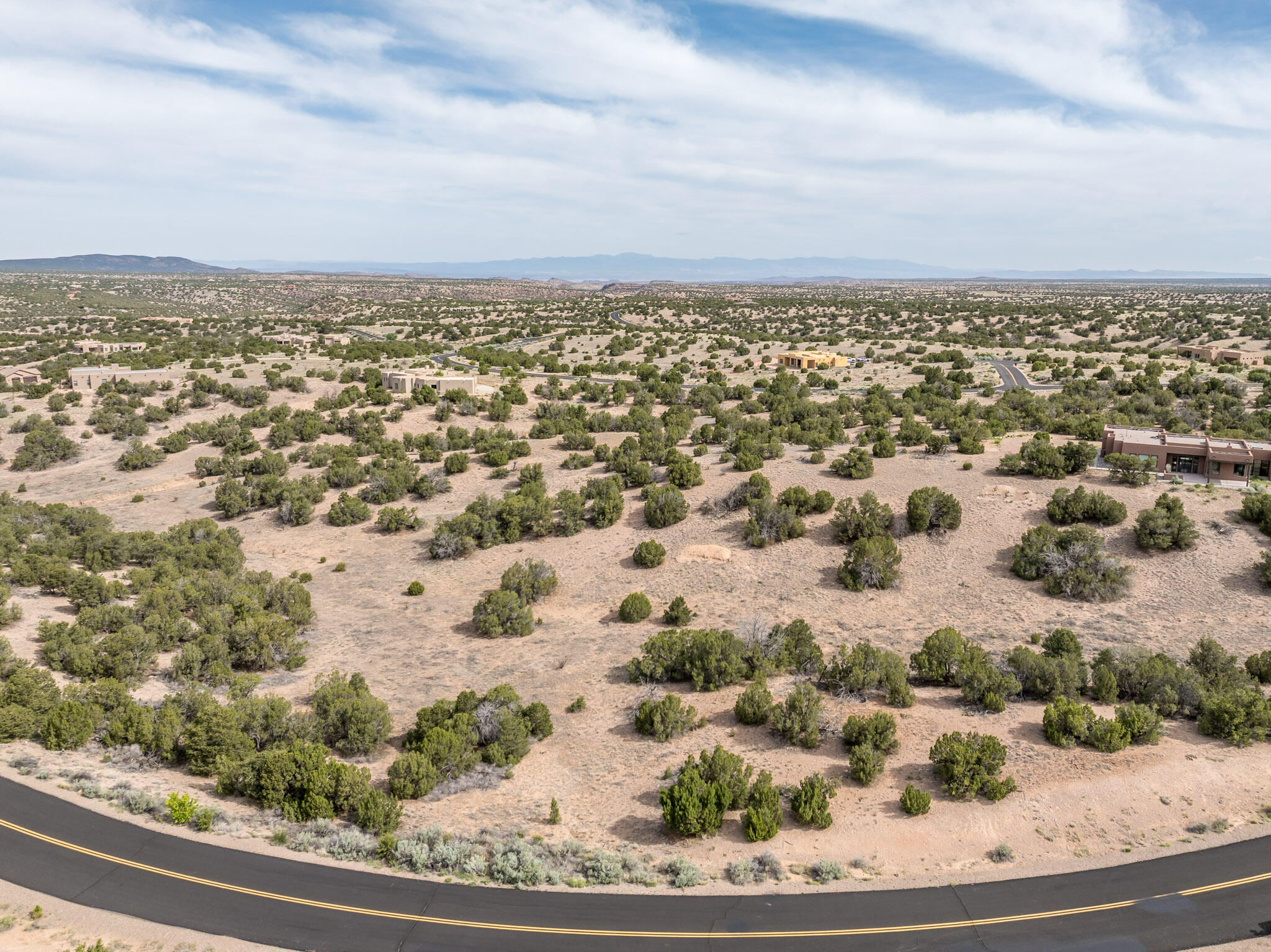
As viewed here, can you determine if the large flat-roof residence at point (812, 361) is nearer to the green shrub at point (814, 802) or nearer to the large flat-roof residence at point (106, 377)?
the large flat-roof residence at point (106, 377)

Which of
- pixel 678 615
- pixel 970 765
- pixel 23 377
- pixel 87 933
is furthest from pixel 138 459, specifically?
pixel 970 765

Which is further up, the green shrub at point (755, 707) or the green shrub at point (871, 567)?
the green shrub at point (871, 567)

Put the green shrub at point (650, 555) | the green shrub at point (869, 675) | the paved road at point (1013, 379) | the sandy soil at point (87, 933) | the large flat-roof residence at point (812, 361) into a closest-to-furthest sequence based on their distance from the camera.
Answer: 1. the sandy soil at point (87, 933)
2. the green shrub at point (869, 675)
3. the green shrub at point (650, 555)
4. the paved road at point (1013, 379)
5. the large flat-roof residence at point (812, 361)

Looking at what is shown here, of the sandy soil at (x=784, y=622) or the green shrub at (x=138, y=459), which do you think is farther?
the green shrub at (x=138, y=459)

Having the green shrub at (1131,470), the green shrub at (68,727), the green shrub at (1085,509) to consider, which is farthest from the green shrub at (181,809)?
the green shrub at (1131,470)

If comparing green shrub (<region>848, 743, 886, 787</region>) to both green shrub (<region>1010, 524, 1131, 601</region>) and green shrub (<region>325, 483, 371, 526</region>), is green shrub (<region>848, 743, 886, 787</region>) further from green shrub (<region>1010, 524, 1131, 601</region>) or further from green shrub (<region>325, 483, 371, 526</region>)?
green shrub (<region>325, 483, 371, 526</region>)

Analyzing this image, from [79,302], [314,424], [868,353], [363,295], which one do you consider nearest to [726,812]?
[314,424]

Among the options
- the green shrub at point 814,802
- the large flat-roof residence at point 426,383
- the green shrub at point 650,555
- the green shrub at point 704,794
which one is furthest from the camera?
the large flat-roof residence at point 426,383
